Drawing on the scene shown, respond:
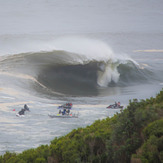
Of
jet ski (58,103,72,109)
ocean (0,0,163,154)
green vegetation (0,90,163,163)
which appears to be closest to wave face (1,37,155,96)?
ocean (0,0,163,154)

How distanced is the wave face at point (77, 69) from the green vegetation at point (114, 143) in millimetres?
12600

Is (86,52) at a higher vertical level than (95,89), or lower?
higher

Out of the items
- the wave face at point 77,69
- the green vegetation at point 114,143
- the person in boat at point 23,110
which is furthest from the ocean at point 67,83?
the green vegetation at point 114,143

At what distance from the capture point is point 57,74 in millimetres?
26719

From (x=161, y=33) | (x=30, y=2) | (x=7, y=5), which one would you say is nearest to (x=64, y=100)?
(x=161, y=33)

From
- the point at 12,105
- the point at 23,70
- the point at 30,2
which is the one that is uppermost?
the point at 30,2

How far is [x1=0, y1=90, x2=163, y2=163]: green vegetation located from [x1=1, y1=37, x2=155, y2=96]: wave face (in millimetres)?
12600

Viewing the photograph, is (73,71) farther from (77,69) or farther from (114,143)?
(114,143)

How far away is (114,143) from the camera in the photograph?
8320 millimetres

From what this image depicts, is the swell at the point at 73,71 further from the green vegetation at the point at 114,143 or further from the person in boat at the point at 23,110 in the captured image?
the green vegetation at the point at 114,143

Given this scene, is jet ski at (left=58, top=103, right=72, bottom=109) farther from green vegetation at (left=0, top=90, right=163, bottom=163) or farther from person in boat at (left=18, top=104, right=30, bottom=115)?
green vegetation at (left=0, top=90, right=163, bottom=163)

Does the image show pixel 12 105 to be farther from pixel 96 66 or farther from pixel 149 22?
pixel 149 22

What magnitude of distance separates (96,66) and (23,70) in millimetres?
6504

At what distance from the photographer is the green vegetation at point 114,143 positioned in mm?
7848
